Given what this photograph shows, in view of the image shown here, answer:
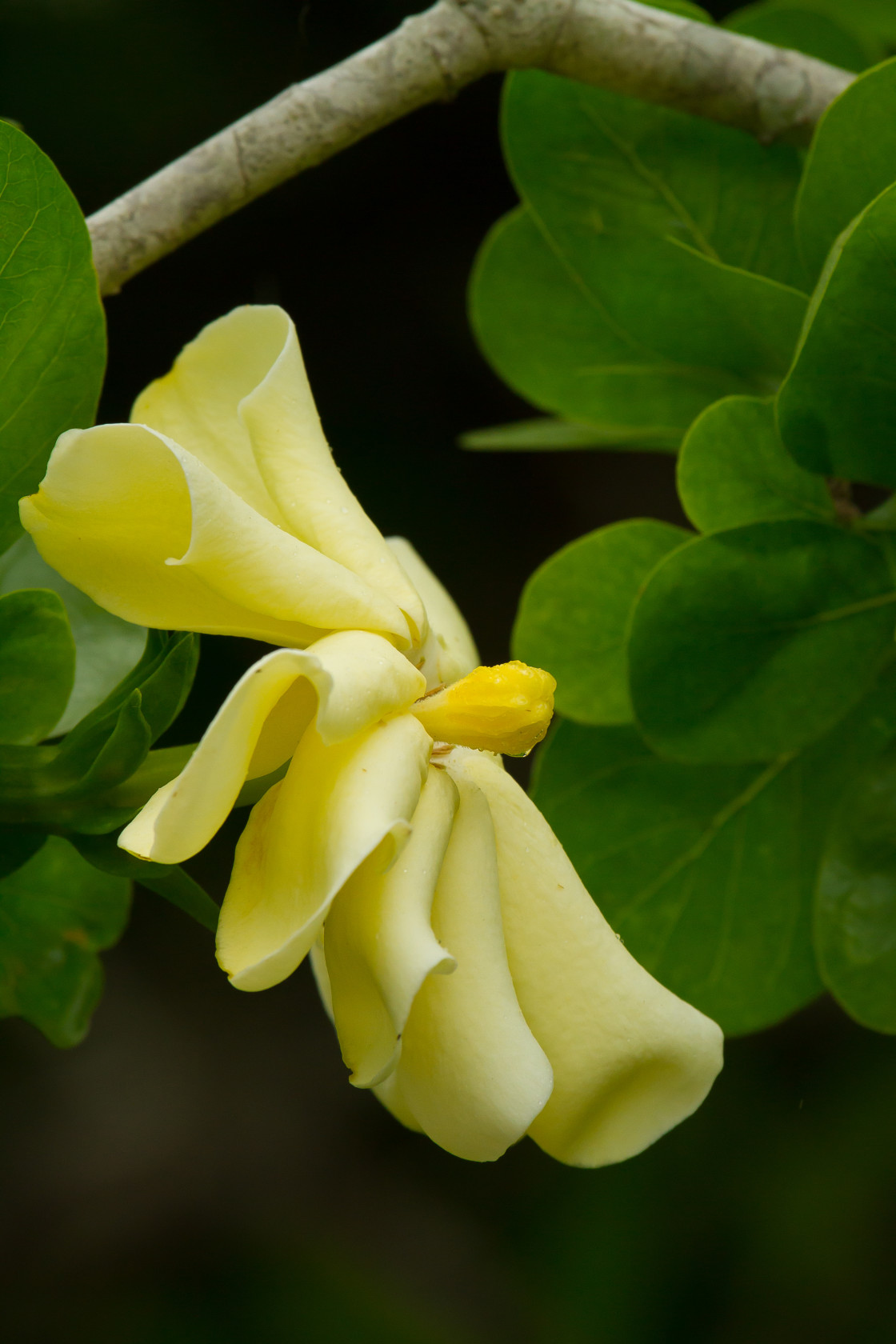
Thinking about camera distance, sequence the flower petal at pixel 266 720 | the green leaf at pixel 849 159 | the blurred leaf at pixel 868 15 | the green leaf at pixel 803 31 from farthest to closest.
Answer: the blurred leaf at pixel 868 15, the green leaf at pixel 803 31, the green leaf at pixel 849 159, the flower petal at pixel 266 720

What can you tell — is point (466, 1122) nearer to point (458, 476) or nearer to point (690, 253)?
point (690, 253)

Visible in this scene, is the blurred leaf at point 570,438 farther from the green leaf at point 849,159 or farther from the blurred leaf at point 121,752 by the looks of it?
the blurred leaf at point 121,752

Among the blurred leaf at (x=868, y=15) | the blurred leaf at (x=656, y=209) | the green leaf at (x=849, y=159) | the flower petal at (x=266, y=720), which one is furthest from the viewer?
the blurred leaf at (x=868, y=15)

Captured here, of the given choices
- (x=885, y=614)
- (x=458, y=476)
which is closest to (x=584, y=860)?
(x=885, y=614)

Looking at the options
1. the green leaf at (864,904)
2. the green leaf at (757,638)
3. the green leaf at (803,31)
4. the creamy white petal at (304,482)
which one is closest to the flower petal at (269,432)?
the creamy white petal at (304,482)

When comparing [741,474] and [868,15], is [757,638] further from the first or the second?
[868,15]

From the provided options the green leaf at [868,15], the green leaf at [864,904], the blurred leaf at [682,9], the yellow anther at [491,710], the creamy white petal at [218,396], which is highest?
the blurred leaf at [682,9]

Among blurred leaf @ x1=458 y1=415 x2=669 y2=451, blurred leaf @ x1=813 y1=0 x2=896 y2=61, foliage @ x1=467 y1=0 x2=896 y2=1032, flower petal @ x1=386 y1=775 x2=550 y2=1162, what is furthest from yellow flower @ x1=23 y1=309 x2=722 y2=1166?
blurred leaf @ x1=813 y1=0 x2=896 y2=61

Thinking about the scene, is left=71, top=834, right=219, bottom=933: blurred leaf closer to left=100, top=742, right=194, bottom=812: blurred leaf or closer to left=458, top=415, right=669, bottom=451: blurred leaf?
left=100, top=742, right=194, bottom=812: blurred leaf
